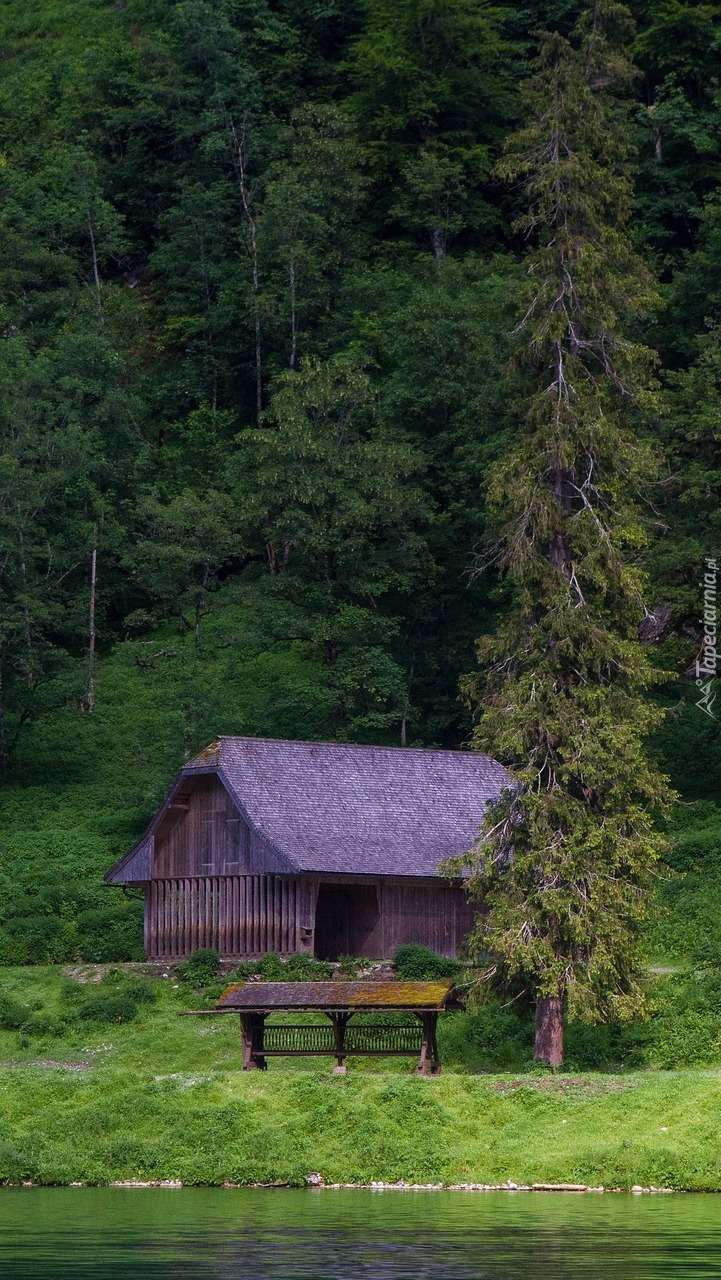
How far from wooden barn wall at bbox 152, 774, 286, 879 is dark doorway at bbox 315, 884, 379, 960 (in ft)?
8.02

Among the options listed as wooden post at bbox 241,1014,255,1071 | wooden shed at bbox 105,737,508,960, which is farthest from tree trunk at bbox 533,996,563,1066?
wooden shed at bbox 105,737,508,960

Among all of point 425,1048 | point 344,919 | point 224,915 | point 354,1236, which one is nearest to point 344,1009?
point 425,1048

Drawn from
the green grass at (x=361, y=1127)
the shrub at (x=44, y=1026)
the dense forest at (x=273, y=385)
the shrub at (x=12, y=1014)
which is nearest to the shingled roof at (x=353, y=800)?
the dense forest at (x=273, y=385)

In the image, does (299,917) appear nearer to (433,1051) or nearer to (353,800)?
(353,800)

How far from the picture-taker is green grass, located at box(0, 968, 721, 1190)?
27.3 metres

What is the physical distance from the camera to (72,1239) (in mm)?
20922

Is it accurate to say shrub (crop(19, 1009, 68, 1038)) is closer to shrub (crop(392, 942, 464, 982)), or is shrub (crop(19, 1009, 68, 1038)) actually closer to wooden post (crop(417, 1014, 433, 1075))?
shrub (crop(392, 942, 464, 982))

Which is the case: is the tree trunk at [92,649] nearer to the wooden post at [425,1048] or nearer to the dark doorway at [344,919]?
the dark doorway at [344,919]

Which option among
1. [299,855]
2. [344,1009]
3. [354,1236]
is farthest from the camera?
[299,855]

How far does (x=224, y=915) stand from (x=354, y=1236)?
26500mm

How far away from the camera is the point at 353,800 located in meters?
48.4

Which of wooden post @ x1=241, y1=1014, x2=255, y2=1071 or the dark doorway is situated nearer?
wooden post @ x1=241, y1=1014, x2=255, y2=1071

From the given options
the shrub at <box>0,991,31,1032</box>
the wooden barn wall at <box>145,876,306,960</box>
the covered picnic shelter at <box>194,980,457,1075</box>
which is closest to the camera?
the covered picnic shelter at <box>194,980,457,1075</box>

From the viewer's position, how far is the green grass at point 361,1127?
27.3 m
